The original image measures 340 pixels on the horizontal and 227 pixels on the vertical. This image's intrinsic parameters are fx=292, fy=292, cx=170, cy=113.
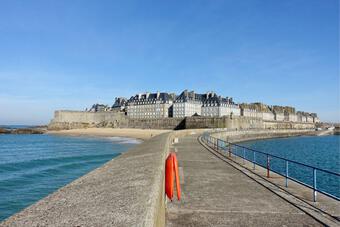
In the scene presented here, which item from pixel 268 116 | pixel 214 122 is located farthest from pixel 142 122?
pixel 268 116

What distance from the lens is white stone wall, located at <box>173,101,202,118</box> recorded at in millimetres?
93919

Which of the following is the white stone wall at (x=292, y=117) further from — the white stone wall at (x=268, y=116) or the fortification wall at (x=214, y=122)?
the fortification wall at (x=214, y=122)

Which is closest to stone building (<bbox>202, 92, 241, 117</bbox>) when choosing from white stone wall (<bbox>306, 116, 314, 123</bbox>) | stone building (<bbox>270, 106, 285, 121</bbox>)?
stone building (<bbox>270, 106, 285, 121</bbox>)

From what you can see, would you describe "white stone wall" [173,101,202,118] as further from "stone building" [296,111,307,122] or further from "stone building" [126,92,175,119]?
"stone building" [296,111,307,122]

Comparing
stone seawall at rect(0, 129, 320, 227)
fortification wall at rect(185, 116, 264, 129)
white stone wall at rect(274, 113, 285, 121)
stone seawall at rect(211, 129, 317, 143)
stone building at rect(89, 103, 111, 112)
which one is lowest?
stone seawall at rect(211, 129, 317, 143)

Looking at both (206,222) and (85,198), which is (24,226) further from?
(206,222)

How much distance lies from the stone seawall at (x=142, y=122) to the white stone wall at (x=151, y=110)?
8667 millimetres

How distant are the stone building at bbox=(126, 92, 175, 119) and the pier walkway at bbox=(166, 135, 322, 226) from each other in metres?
93.1

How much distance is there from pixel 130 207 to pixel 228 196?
4596mm

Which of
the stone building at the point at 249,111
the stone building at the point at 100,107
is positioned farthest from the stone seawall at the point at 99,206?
the stone building at the point at 100,107

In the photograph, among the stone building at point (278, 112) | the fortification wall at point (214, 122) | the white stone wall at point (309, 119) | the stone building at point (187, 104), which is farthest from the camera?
the white stone wall at point (309, 119)

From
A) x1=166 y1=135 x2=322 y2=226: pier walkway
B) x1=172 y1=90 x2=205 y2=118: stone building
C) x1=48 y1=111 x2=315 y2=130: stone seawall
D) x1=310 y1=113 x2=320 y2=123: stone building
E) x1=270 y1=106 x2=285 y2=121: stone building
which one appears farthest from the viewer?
x1=310 y1=113 x2=320 y2=123: stone building

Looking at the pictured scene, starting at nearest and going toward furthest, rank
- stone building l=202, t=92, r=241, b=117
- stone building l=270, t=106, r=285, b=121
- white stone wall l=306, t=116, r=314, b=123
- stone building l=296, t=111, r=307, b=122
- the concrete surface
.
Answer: the concrete surface, stone building l=202, t=92, r=241, b=117, stone building l=270, t=106, r=285, b=121, stone building l=296, t=111, r=307, b=122, white stone wall l=306, t=116, r=314, b=123

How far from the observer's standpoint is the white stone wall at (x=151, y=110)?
102 metres
